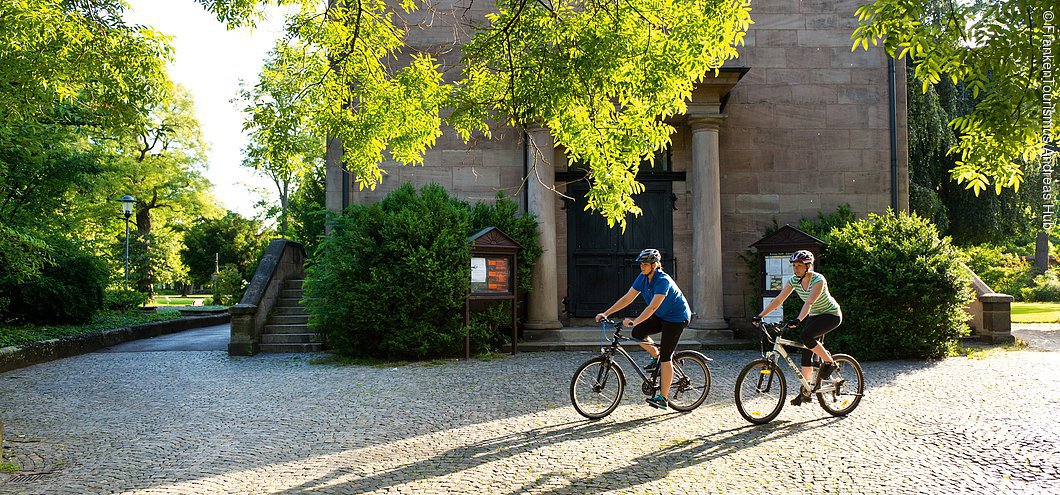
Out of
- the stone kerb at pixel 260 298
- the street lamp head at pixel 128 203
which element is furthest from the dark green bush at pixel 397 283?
the street lamp head at pixel 128 203

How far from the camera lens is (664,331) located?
756 cm

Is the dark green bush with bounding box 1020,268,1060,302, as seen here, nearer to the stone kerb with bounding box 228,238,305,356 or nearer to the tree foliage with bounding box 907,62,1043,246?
the tree foliage with bounding box 907,62,1043,246

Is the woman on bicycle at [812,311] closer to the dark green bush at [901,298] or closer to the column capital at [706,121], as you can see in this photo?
the dark green bush at [901,298]

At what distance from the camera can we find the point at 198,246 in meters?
52.6

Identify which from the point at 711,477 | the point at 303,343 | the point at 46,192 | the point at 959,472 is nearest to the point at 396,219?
the point at 303,343

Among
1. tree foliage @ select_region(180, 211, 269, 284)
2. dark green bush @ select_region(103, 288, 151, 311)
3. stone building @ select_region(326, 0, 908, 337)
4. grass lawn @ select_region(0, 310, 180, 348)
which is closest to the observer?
grass lawn @ select_region(0, 310, 180, 348)

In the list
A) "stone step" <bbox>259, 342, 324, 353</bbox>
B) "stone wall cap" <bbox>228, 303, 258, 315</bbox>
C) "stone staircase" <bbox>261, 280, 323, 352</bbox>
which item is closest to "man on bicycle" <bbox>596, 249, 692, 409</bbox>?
"stone step" <bbox>259, 342, 324, 353</bbox>

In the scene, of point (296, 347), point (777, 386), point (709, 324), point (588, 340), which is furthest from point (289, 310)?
point (777, 386)

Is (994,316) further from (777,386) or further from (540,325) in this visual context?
(777,386)

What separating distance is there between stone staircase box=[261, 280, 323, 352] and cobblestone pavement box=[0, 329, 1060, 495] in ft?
9.71

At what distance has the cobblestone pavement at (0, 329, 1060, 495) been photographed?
5.27 m

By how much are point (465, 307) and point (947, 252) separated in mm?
7770

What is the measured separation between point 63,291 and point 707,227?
1307 centimetres

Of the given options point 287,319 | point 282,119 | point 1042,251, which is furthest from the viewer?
point 1042,251
